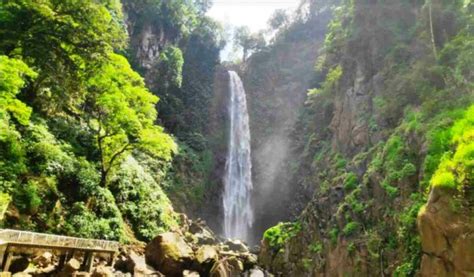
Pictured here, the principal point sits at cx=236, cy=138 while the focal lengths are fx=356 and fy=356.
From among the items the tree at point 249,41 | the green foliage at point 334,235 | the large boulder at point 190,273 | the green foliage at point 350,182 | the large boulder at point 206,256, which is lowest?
the large boulder at point 190,273

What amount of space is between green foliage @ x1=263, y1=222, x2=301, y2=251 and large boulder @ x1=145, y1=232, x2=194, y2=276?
764cm

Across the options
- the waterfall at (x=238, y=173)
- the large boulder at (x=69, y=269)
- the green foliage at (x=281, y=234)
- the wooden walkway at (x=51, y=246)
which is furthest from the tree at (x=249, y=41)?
the large boulder at (x=69, y=269)

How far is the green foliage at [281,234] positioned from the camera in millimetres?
22109

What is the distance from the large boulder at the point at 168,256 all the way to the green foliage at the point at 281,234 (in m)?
7.64

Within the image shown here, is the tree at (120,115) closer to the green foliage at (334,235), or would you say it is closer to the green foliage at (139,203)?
the green foliage at (139,203)

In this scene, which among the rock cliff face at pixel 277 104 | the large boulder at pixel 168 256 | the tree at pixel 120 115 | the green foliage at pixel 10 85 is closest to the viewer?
the green foliage at pixel 10 85

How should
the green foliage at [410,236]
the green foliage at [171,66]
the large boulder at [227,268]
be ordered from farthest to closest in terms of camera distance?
1. the green foliage at [171,66]
2. the large boulder at [227,268]
3. the green foliage at [410,236]

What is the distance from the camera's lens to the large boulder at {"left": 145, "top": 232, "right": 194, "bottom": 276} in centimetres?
1545

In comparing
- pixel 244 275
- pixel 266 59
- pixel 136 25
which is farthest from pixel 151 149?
pixel 266 59

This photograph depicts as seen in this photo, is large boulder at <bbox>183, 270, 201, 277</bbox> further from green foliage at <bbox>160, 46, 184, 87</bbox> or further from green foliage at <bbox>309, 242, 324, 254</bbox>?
green foliage at <bbox>160, 46, 184, 87</bbox>

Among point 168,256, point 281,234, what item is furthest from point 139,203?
point 281,234

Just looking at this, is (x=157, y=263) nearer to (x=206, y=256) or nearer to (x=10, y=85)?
(x=206, y=256)

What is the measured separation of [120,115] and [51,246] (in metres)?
7.91

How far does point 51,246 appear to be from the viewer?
10781mm
